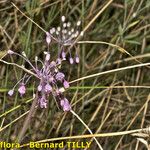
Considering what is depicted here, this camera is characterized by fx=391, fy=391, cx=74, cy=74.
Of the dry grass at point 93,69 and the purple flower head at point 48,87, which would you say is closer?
the purple flower head at point 48,87

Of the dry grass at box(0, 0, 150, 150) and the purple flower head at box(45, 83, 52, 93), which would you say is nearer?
the purple flower head at box(45, 83, 52, 93)

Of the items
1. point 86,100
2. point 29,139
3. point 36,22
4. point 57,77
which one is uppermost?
point 36,22

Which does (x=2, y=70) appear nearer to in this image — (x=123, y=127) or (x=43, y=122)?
(x=43, y=122)

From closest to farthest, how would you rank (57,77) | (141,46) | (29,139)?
1. (57,77)
2. (29,139)
3. (141,46)

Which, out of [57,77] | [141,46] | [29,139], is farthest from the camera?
[141,46]

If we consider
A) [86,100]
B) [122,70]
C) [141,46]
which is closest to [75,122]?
[86,100]

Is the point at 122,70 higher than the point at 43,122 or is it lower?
higher

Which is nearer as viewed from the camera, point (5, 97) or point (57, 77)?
point (57, 77)

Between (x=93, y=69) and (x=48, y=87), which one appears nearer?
(x=48, y=87)

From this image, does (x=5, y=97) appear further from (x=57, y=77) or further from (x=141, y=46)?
(x=141, y=46)

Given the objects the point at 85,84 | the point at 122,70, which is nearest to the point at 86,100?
the point at 85,84
